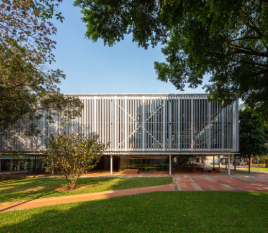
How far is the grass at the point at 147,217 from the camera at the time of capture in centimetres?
597

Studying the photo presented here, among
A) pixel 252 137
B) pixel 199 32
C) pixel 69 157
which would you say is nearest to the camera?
pixel 199 32

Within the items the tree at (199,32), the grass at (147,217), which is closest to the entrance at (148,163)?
the tree at (199,32)

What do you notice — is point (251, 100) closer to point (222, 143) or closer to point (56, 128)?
point (222, 143)

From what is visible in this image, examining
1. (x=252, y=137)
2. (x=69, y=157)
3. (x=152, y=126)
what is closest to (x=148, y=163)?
(x=152, y=126)

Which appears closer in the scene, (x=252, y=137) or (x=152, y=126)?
(x=152, y=126)

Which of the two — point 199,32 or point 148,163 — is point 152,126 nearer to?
point 148,163

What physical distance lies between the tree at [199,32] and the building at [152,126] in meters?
11.5

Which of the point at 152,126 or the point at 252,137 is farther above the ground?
the point at 152,126

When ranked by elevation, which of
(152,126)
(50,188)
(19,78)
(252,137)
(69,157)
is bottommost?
(50,188)

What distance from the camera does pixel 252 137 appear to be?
979 inches

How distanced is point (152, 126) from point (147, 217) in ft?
55.6

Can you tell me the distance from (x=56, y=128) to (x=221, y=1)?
24.0 metres

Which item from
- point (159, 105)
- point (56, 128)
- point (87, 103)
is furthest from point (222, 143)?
point (56, 128)

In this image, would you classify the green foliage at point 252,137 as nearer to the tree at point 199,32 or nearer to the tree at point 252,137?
the tree at point 252,137
